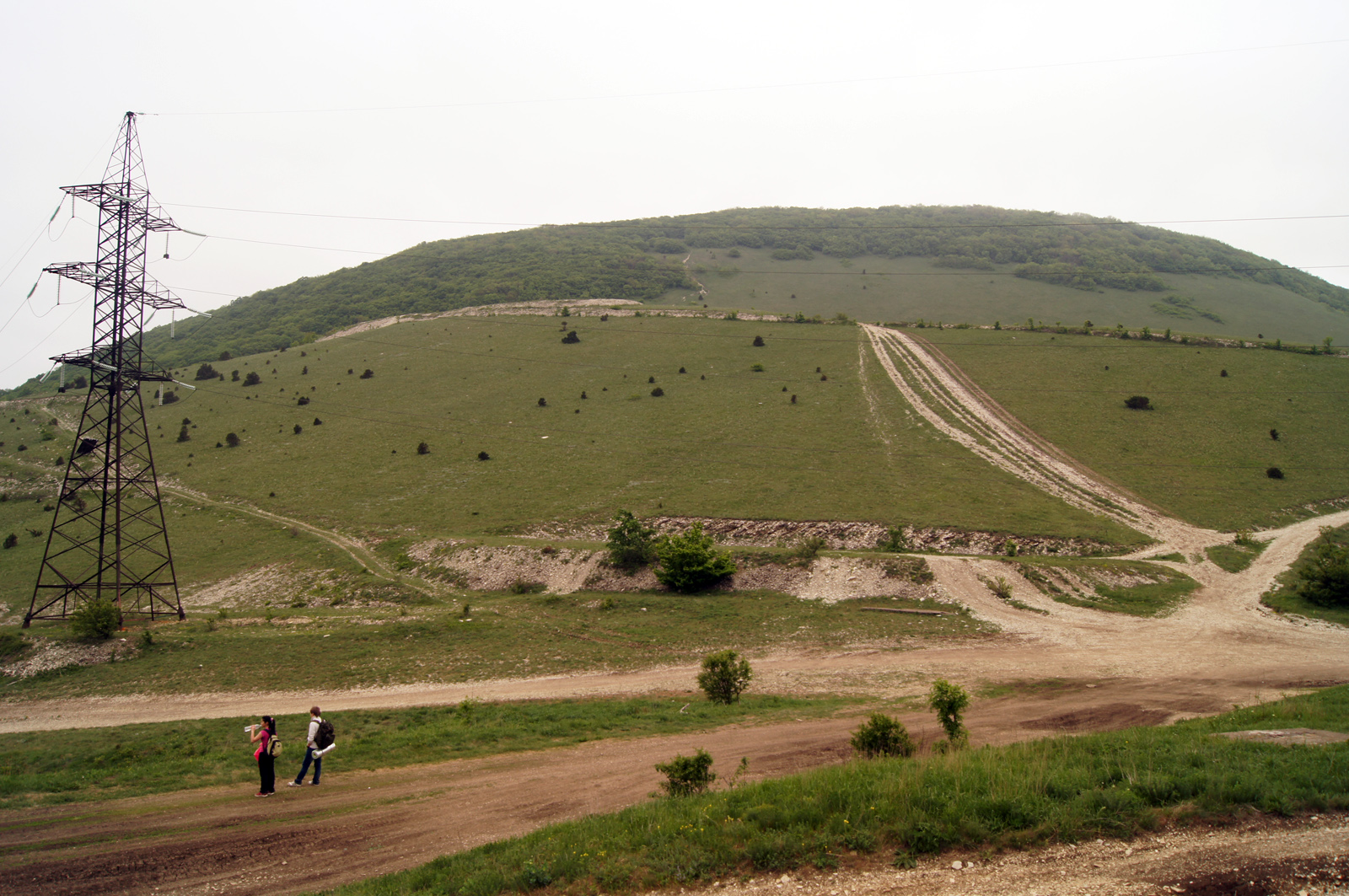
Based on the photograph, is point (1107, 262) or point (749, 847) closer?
point (749, 847)

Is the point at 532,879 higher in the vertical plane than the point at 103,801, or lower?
higher

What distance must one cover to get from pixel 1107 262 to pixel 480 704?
154 m

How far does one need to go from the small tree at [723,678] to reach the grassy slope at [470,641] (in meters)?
5.65

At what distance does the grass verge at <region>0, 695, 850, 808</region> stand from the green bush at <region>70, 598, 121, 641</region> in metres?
8.87

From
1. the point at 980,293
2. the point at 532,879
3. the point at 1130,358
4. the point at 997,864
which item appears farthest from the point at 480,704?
the point at 980,293

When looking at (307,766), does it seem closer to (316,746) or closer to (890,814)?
(316,746)

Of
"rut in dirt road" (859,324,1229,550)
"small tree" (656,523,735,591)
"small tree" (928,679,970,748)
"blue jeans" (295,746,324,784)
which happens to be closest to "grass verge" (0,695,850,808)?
"blue jeans" (295,746,324,784)

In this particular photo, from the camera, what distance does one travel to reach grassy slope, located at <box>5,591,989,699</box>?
24.8 m

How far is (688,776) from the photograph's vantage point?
454 inches

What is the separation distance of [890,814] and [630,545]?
2729cm

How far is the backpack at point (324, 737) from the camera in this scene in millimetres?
14195

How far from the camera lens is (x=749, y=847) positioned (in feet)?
28.8

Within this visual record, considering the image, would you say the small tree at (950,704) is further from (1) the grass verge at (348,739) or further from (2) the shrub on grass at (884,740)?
(1) the grass verge at (348,739)

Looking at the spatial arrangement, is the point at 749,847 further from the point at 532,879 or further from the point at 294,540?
the point at 294,540
